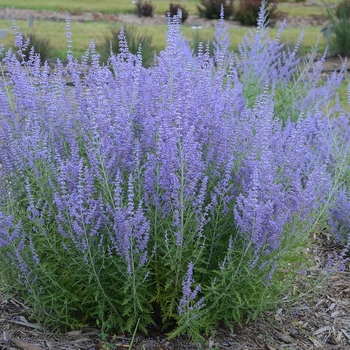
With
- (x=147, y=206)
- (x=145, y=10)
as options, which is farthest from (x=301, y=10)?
(x=147, y=206)

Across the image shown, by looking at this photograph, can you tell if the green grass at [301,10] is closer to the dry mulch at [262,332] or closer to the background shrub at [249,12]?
the background shrub at [249,12]

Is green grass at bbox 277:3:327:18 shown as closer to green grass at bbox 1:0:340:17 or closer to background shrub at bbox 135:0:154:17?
green grass at bbox 1:0:340:17

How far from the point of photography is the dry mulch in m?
3.31

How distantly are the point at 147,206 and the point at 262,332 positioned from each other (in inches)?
48.5

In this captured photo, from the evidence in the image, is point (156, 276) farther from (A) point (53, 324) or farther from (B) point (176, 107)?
(B) point (176, 107)

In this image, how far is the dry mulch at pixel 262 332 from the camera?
331 centimetres

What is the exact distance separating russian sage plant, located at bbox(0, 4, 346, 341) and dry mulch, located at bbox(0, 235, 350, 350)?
101mm

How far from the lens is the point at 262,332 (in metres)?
3.58

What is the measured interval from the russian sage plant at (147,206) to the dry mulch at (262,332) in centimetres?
10

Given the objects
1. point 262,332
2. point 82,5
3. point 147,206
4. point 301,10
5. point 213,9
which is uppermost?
point 147,206

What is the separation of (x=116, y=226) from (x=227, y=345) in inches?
44.6

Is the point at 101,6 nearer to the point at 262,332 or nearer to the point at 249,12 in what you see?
the point at 249,12

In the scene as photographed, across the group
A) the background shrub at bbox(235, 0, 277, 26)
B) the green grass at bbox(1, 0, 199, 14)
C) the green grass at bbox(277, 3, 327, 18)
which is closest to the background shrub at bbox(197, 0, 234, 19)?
the background shrub at bbox(235, 0, 277, 26)

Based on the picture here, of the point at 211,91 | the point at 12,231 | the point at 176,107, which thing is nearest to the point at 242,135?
the point at 211,91
